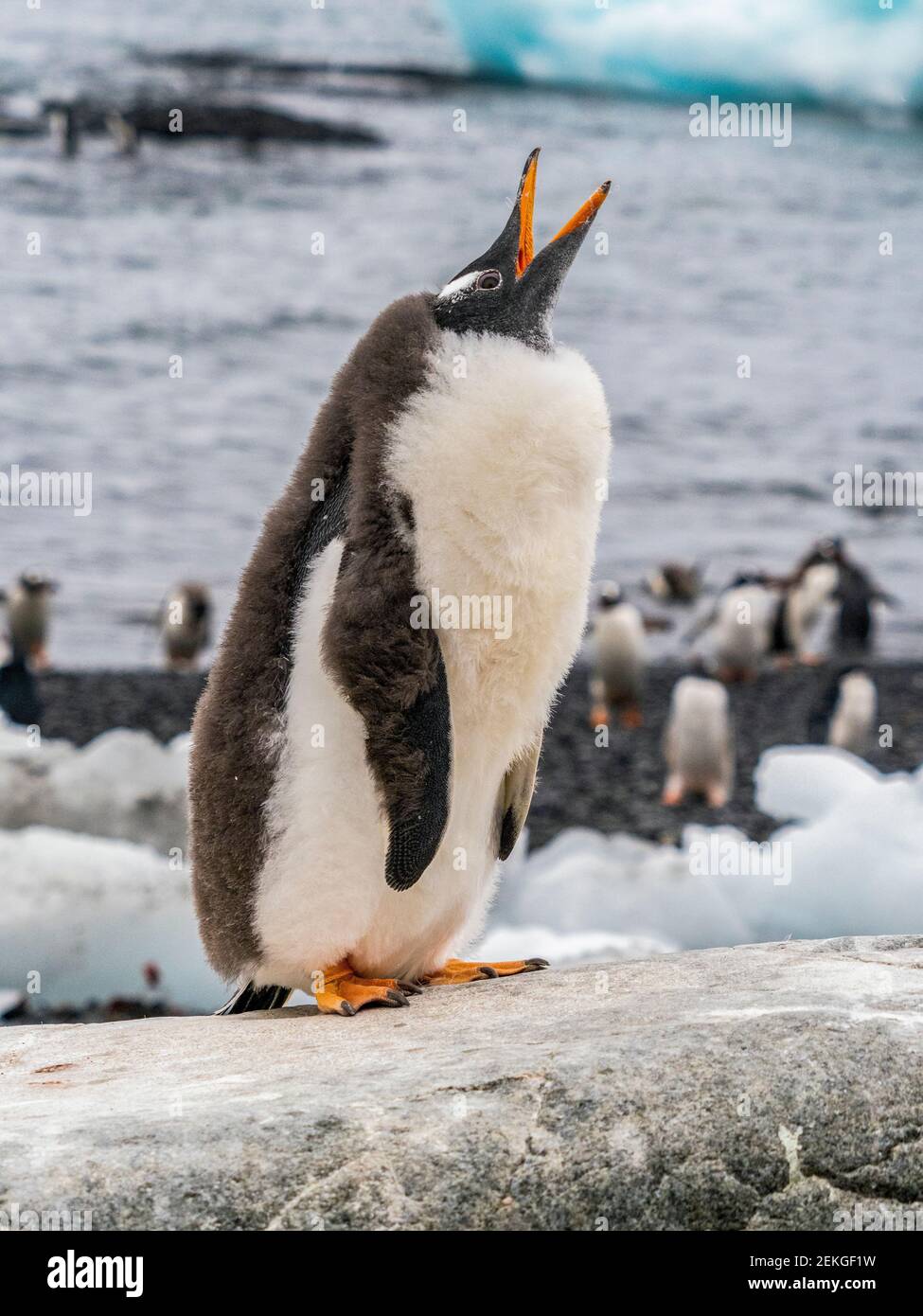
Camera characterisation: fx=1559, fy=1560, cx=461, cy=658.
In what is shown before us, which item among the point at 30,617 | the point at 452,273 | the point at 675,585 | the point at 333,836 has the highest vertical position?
the point at 452,273

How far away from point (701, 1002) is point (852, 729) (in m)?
10.2

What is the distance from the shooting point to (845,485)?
78.7 ft

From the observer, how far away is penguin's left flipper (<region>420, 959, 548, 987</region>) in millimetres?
3000

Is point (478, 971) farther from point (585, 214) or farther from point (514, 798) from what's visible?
point (585, 214)

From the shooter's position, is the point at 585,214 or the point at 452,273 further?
the point at 452,273

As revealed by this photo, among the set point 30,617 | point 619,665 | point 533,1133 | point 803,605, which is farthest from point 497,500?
point 803,605

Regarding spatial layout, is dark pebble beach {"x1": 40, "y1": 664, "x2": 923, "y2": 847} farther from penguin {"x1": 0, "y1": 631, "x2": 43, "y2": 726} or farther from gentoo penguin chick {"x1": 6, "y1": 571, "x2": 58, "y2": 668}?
gentoo penguin chick {"x1": 6, "y1": 571, "x2": 58, "y2": 668}

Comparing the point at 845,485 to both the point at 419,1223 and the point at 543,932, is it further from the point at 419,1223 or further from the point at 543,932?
the point at 419,1223

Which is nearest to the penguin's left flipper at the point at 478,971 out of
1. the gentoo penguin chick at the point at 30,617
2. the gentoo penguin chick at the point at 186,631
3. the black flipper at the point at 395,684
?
the black flipper at the point at 395,684

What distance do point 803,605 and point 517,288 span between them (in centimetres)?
1400

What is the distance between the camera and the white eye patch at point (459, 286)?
275cm

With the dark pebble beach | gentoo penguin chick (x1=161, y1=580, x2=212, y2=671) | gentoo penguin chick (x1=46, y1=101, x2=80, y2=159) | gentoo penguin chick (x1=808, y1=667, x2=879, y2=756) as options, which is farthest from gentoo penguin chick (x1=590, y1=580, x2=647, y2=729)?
gentoo penguin chick (x1=46, y1=101, x2=80, y2=159)

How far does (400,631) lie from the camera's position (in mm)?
2561

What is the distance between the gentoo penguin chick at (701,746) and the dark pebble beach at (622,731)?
0.40ft
